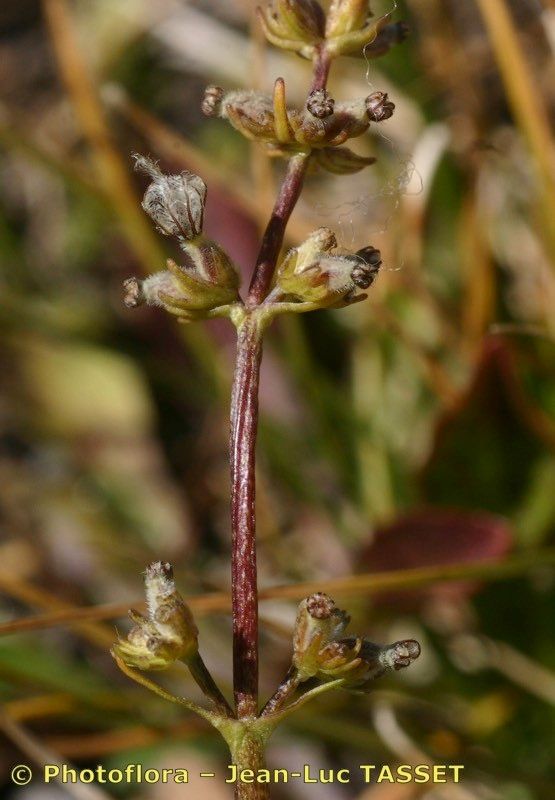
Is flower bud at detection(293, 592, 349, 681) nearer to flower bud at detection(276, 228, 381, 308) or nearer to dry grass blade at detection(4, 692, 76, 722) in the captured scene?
flower bud at detection(276, 228, 381, 308)

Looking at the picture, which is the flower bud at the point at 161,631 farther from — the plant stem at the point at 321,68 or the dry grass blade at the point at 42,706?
the dry grass blade at the point at 42,706

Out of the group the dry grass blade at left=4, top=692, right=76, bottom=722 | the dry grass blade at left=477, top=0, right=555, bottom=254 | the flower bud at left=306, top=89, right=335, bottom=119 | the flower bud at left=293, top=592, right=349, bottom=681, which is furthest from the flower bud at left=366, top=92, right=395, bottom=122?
the dry grass blade at left=4, top=692, right=76, bottom=722

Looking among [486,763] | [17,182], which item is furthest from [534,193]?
[17,182]

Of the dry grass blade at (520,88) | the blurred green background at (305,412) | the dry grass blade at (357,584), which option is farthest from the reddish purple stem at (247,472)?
the dry grass blade at (520,88)

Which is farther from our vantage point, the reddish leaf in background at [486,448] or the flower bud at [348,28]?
the reddish leaf in background at [486,448]

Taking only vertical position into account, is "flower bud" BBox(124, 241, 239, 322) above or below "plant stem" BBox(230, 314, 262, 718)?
above

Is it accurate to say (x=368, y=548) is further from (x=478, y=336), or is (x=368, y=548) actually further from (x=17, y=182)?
(x=17, y=182)

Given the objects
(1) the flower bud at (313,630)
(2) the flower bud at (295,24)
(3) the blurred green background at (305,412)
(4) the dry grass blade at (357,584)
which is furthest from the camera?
(3) the blurred green background at (305,412)
